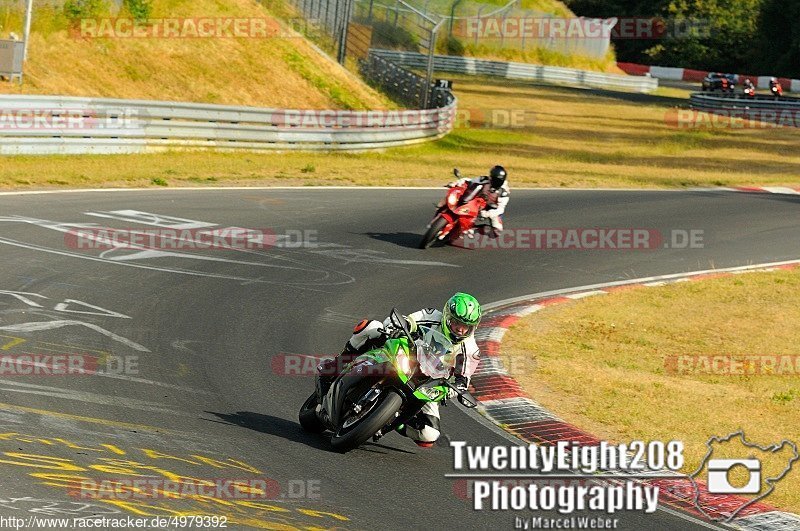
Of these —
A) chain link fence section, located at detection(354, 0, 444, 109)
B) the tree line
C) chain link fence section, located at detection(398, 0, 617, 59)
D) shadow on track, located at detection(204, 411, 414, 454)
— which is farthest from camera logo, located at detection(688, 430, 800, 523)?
the tree line

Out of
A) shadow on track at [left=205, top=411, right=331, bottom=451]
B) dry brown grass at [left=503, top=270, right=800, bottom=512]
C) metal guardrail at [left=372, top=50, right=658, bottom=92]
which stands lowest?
dry brown grass at [left=503, top=270, right=800, bottom=512]

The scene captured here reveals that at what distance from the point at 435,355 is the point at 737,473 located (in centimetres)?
273

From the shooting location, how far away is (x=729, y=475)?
29.1 feet

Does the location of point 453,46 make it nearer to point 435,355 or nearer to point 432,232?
point 432,232

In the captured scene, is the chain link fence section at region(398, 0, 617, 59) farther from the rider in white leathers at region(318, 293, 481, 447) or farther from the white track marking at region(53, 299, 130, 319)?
the rider in white leathers at region(318, 293, 481, 447)

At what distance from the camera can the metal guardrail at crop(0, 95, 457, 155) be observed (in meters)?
22.5

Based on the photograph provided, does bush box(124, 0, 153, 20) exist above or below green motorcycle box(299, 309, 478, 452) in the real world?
above

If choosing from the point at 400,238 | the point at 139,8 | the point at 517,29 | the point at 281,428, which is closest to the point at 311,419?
the point at 281,428

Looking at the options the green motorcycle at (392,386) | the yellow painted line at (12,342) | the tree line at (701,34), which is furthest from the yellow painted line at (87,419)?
the tree line at (701,34)

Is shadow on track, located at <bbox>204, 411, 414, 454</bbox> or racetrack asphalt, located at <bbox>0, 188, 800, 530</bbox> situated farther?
shadow on track, located at <bbox>204, 411, 414, 454</bbox>

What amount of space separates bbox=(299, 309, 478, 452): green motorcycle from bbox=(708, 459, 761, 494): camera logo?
204 centimetres

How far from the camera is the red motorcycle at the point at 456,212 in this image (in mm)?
18094

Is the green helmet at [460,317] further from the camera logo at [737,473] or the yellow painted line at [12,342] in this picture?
the yellow painted line at [12,342]

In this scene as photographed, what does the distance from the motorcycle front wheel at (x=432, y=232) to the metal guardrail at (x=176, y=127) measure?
888 cm
